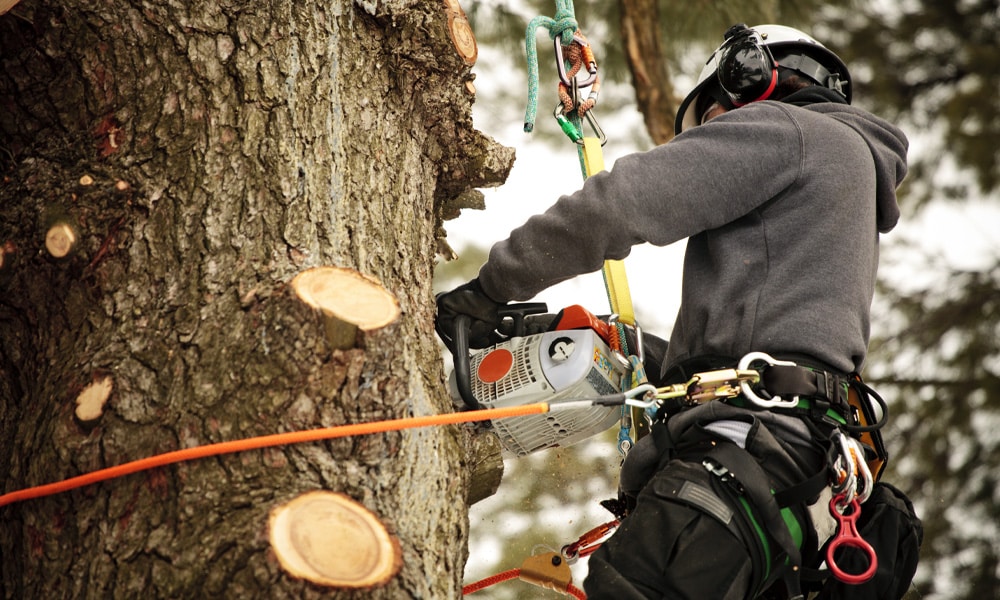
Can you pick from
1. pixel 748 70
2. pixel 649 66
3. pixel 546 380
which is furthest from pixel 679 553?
pixel 649 66

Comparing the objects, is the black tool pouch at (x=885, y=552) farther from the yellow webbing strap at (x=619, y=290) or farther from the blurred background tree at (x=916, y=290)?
the blurred background tree at (x=916, y=290)

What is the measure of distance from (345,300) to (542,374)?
67 cm

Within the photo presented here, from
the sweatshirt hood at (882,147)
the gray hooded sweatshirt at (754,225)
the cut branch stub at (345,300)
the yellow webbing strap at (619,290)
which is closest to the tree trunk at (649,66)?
the yellow webbing strap at (619,290)

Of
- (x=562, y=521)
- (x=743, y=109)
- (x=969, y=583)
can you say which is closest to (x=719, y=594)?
(x=743, y=109)

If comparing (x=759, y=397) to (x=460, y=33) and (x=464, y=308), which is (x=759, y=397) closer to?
(x=464, y=308)

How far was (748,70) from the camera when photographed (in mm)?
2094

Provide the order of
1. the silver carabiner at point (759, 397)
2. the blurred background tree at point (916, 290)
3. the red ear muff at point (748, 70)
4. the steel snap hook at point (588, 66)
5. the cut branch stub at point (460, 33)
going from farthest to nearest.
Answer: the blurred background tree at point (916, 290), the steel snap hook at point (588, 66), the red ear muff at point (748, 70), the cut branch stub at point (460, 33), the silver carabiner at point (759, 397)

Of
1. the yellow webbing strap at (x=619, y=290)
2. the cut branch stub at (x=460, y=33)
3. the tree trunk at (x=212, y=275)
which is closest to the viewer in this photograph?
the tree trunk at (x=212, y=275)

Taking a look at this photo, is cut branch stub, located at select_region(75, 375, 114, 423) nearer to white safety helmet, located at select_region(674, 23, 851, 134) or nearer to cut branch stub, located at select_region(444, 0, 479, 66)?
→ cut branch stub, located at select_region(444, 0, 479, 66)

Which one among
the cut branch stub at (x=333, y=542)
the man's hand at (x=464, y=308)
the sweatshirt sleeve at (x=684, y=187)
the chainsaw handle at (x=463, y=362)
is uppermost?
the sweatshirt sleeve at (x=684, y=187)

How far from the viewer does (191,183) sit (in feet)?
5.20

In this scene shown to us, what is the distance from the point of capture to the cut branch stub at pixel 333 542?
3.93 feet

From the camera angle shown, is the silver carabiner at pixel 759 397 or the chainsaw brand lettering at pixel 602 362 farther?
the chainsaw brand lettering at pixel 602 362

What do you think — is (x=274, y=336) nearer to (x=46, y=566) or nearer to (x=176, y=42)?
(x=46, y=566)
